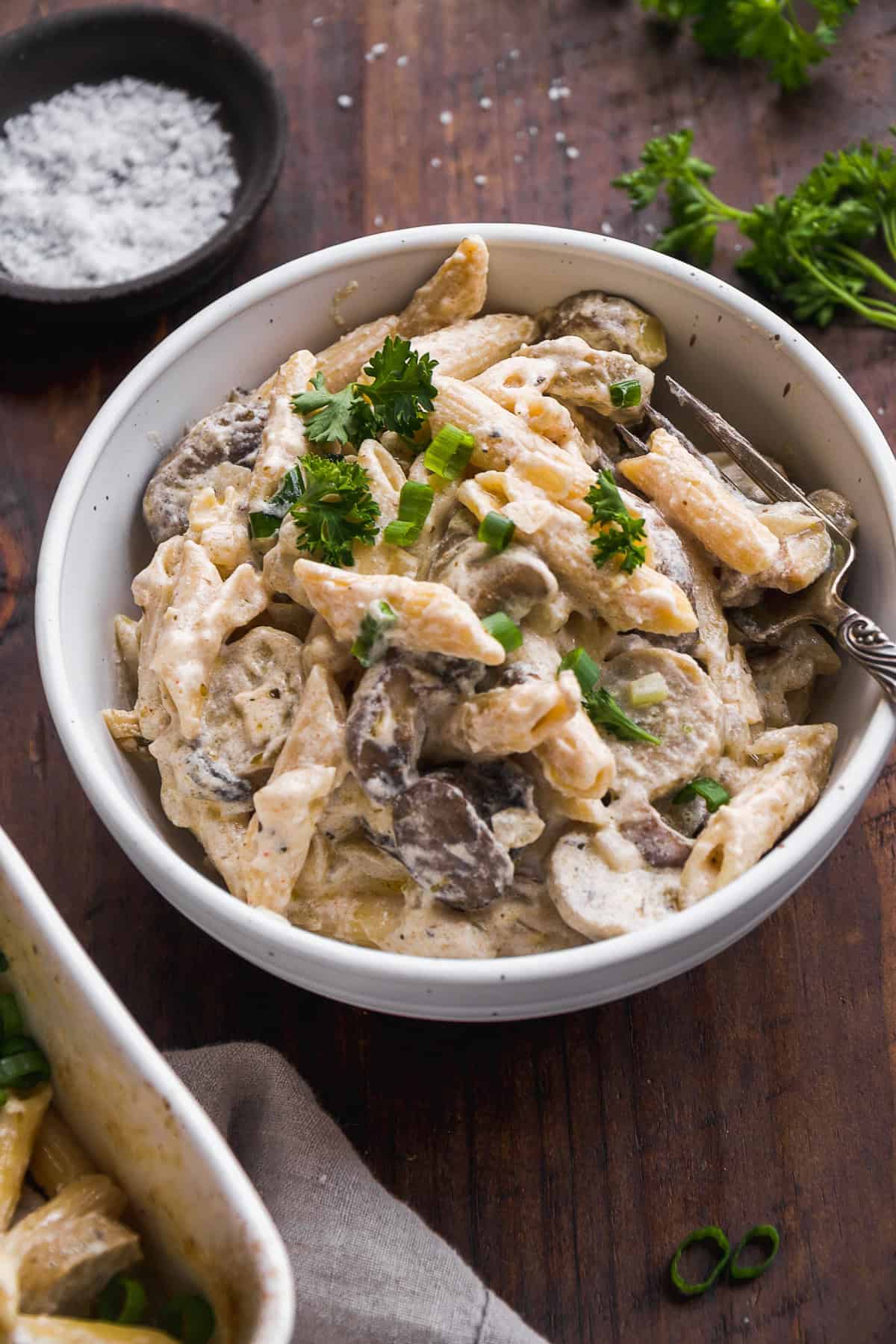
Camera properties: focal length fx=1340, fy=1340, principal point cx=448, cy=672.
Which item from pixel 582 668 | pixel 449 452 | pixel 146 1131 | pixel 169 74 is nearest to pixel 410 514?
pixel 449 452

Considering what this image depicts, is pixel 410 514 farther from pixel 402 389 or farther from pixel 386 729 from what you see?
pixel 386 729

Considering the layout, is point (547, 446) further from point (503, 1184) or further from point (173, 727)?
point (503, 1184)

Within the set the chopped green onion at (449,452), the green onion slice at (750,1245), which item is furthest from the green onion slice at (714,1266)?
the chopped green onion at (449,452)

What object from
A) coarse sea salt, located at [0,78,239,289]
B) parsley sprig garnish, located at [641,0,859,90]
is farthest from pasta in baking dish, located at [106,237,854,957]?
parsley sprig garnish, located at [641,0,859,90]

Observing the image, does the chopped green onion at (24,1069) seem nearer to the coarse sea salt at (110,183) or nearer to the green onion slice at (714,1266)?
the green onion slice at (714,1266)

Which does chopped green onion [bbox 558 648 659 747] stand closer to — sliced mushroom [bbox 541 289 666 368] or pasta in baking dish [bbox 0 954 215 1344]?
sliced mushroom [bbox 541 289 666 368]
